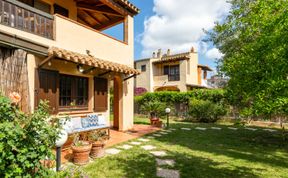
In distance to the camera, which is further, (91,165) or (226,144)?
(226,144)

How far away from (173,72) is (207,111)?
549 inches

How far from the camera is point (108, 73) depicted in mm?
9875

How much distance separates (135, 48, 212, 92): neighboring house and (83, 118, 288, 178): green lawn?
1934 cm

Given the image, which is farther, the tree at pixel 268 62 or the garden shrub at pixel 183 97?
the garden shrub at pixel 183 97

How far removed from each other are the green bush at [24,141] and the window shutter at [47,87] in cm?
356

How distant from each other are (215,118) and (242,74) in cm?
1064

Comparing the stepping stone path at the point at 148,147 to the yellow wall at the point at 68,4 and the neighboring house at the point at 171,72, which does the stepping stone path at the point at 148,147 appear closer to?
the yellow wall at the point at 68,4

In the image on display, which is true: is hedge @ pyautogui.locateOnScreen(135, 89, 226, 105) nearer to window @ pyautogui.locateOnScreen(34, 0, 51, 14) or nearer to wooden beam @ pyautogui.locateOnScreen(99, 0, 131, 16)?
wooden beam @ pyautogui.locateOnScreen(99, 0, 131, 16)

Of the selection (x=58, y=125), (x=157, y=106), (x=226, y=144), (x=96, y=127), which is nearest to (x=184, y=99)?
(x=157, y=106)

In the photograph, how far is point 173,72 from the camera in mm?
28969

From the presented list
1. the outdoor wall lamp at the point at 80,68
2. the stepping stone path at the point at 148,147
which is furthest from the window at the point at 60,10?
the stepping stone path at the point at 148,147

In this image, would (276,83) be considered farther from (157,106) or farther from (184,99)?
(184,99)

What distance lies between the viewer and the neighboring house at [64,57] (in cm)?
589

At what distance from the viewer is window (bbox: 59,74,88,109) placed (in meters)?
8.04
